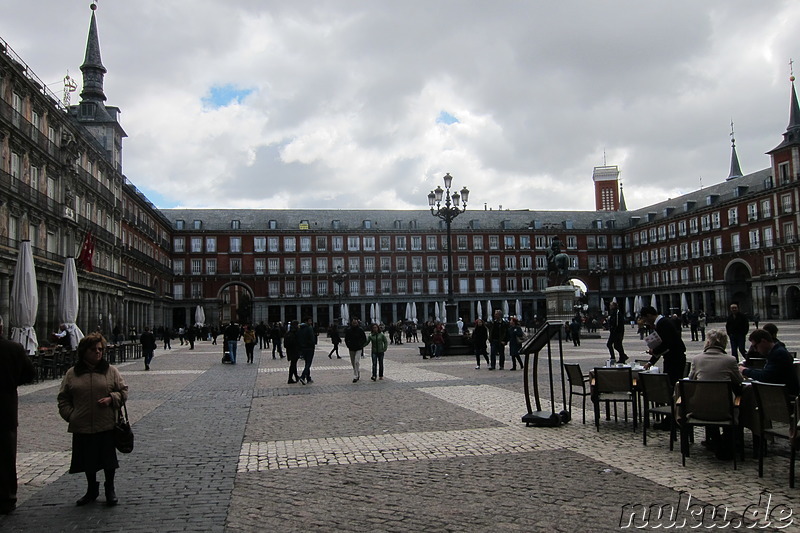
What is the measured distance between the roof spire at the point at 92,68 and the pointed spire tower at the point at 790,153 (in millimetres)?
56793

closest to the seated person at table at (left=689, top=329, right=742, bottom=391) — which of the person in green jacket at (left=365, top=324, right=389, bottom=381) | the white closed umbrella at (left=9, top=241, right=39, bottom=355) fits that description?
the person in green jacket at (left=365, top=324, right=389, bottom=381)

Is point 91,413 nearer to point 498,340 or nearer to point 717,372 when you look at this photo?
point 717,372

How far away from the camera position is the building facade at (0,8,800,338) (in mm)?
49812

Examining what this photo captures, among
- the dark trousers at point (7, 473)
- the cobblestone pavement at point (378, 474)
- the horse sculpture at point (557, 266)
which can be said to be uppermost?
the horse sculpture at point (557, 266)

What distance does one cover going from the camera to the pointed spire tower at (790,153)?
54.3 metres

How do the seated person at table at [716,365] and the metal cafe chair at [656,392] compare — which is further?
the metal cafe chair at [656,392]

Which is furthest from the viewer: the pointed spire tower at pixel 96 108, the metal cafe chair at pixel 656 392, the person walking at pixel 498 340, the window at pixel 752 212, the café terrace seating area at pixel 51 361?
the window at pixel 752 212

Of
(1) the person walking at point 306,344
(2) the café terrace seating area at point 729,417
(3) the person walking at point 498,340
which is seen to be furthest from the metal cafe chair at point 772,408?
(3) the person walking at point 498,340

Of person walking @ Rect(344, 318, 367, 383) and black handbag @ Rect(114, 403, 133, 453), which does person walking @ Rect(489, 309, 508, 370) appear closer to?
person walking @ Rect(344, 318, 367, 383)

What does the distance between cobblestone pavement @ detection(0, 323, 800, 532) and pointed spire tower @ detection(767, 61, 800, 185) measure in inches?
2158

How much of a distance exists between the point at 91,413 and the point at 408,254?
235 ft

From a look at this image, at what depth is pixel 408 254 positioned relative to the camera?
7675 centimetres

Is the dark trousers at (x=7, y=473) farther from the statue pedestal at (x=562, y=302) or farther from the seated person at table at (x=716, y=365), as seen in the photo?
the statue pedestal at (x=562, y=302)

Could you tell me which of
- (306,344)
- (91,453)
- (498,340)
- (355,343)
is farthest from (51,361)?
(91,453)
